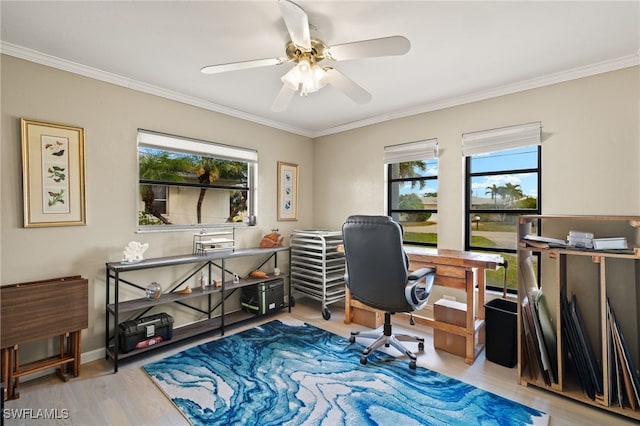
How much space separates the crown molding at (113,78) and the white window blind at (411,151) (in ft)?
5.33

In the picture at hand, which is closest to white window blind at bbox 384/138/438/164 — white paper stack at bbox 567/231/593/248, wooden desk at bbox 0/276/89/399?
white paper stack at bbox 567/231/593/248

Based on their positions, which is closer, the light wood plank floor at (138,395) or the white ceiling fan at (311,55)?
the white ceiling fan at (311,55)

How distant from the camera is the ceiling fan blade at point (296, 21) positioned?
136cm

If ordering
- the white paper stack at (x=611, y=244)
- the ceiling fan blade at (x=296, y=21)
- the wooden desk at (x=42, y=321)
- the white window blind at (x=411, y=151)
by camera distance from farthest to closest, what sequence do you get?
the white window blind at (x=411, y=151)
the wooden desk at (x=42, y=321)
the white paper stack at (x=611, y=244)
the ceiling fan blade at (x=296, y=21)

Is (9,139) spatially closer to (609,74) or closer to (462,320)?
(462,320)

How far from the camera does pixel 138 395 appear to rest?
2053 millimetres

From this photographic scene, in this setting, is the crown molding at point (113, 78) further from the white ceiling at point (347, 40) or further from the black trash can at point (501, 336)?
the black trash can at point (501, 336)

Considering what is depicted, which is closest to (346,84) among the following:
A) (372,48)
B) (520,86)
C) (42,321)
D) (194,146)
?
(372,48)

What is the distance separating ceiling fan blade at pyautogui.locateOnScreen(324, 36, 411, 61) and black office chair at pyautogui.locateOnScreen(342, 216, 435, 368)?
1108mm

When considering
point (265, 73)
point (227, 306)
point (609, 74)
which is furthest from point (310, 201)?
point (609, 74)

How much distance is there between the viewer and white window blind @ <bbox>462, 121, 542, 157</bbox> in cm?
267

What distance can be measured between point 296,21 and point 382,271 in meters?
1.75

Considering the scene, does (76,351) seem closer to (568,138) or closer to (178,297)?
(178,297)

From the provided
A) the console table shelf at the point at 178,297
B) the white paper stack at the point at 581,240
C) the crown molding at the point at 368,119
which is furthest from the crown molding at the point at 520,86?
the console table shelf at the point at 178,297
